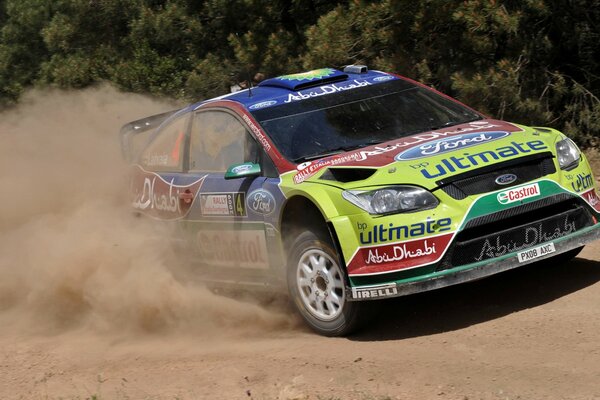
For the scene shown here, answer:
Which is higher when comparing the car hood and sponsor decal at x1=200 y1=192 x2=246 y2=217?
the car hood

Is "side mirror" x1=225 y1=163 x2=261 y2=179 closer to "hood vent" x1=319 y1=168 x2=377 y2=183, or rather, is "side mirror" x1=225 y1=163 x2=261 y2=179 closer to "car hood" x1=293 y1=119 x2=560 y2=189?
"car hood" x1=293 y1=119 x2=560 y2=189

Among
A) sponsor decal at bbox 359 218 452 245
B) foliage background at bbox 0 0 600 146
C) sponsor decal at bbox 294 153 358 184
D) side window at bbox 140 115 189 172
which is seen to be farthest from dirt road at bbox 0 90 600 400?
foliage background at bbox 0 0 600 146

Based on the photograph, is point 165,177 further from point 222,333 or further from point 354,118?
point 354,118

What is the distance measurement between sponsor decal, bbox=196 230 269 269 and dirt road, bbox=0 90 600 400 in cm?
31

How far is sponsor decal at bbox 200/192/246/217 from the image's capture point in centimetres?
696

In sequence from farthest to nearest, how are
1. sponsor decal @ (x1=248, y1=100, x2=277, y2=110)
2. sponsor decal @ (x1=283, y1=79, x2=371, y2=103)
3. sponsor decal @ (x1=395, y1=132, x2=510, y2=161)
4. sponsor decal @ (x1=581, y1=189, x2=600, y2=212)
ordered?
sponsor decal @ (x1=283, y1=79, x2=371, y2=103) → sponsor decal @ (x1=248, y1=100, x2=277, y2=110) → sponsor decal @ (x1=581, y1=189, x2=600, y2=212) → sponsor decal @ (x1=395, y1=132, x2=510, y2=161)

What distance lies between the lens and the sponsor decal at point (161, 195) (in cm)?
759

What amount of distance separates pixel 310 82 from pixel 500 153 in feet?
6.67

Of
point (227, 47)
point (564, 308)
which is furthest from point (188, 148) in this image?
point (227, 47)

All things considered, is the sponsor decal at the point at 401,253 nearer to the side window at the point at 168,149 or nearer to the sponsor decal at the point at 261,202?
the sponsor decal at the point at 261,202

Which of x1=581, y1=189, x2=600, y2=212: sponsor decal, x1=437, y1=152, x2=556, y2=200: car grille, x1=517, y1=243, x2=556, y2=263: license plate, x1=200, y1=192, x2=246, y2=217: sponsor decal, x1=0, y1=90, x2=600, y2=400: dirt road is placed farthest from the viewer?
x1=200, y1=192, x2=246, y2=217: sponsor decal

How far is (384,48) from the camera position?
11.8 metres

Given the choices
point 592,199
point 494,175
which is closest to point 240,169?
point 494,175

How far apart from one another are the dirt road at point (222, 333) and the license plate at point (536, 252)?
40cm
